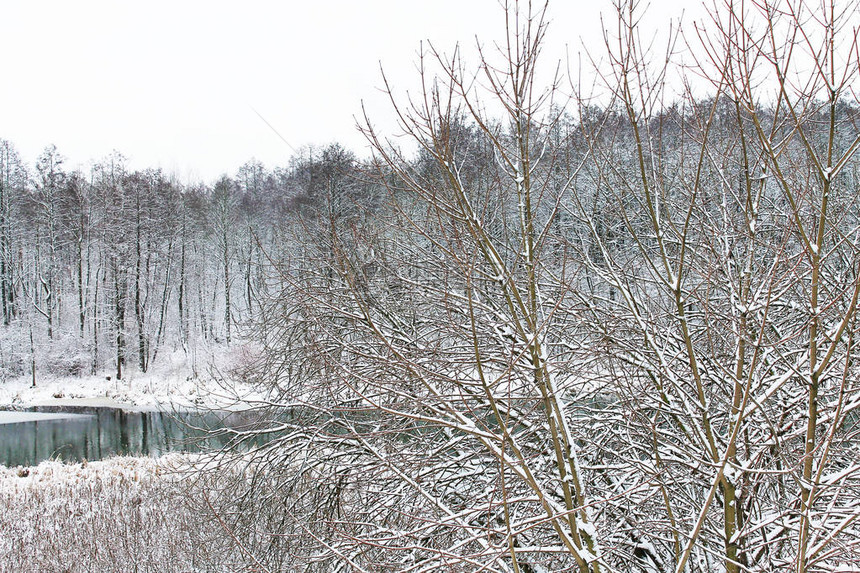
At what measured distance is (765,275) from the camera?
3.65 m

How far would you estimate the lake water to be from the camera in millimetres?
15750

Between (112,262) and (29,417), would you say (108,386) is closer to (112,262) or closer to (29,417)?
(29,417)

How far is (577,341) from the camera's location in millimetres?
4762

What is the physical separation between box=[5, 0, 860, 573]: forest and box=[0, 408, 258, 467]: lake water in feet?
24.8

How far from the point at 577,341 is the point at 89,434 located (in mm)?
18687

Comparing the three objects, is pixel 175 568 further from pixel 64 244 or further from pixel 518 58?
pixel 64 244

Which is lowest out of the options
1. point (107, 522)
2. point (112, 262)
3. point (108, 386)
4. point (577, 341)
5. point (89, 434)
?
point (89, 434)

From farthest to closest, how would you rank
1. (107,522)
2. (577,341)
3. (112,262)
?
1. (112,262)
2. (107,522)
3. (577,341)

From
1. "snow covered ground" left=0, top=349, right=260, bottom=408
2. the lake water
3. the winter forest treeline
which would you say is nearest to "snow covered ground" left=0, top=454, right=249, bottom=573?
the lake water

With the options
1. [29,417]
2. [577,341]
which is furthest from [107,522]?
[29,417]

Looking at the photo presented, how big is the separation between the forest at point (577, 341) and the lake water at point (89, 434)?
24.8 ft

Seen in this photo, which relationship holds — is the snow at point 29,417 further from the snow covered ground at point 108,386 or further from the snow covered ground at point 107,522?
the snow covered ground at point 107,522

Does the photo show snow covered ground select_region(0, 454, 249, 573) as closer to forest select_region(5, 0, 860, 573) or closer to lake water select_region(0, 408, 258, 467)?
forest select_region(5, 0, 860, 573)

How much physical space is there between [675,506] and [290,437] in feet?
13.1
